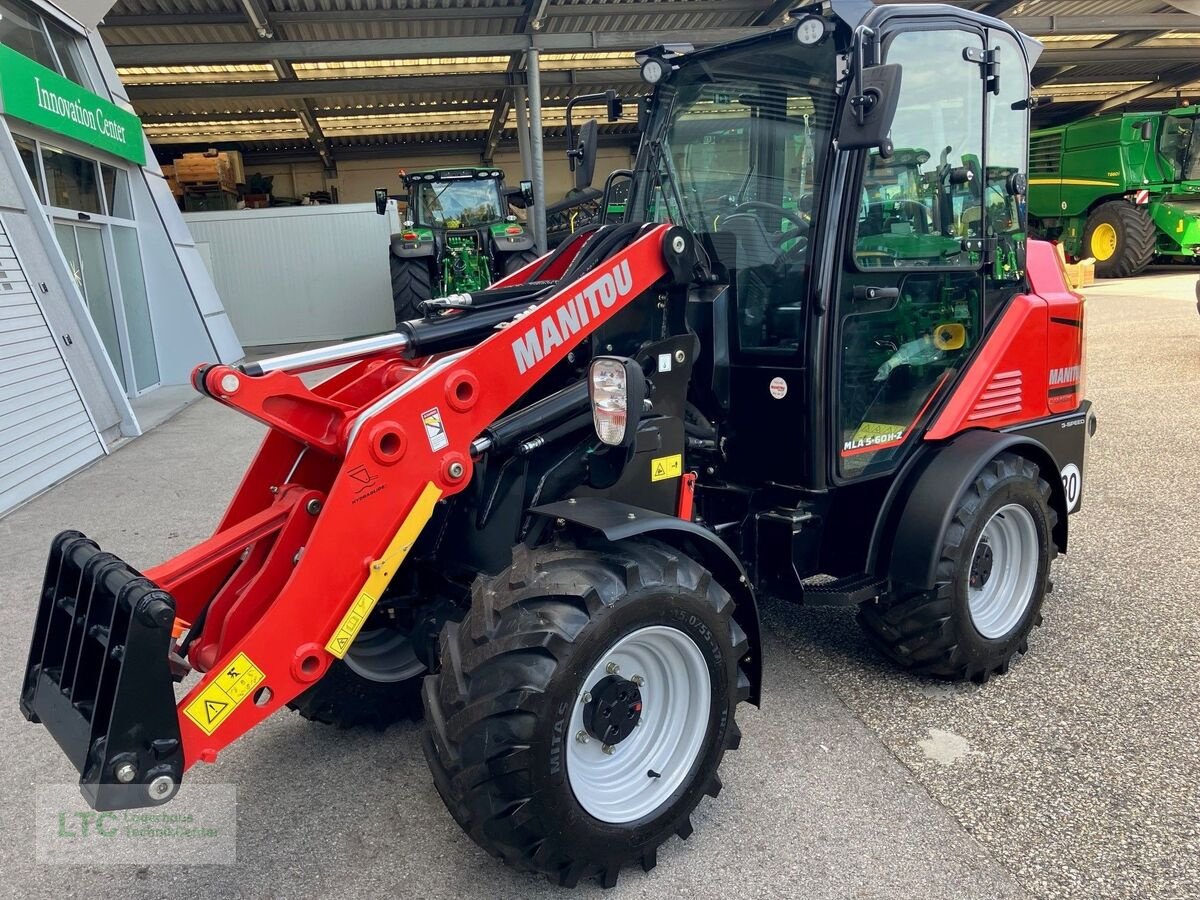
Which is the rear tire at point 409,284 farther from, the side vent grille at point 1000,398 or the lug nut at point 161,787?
the lug nut at point 161,787

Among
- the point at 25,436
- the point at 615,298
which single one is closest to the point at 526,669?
the point at 615,298

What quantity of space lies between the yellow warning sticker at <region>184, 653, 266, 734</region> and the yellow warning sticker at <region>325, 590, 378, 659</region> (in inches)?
7.4

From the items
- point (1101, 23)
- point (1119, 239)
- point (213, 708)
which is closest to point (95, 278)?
point (213, 708)

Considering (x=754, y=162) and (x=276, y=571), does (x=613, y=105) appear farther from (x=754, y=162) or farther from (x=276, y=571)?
(x=276, y=571)

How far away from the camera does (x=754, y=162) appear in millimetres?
3379

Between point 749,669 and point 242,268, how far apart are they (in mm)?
17006

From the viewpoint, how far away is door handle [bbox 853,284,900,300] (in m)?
3.17

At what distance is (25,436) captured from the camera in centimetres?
718

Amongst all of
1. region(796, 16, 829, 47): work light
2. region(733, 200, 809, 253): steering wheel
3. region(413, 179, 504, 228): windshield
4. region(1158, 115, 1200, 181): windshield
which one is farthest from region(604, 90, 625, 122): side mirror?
region(1158, 115, 1200, 181): windshield

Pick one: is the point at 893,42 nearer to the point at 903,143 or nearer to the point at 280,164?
the point at 903,143

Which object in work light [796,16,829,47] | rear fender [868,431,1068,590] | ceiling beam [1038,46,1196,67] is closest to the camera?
work light [796,16,829,47]

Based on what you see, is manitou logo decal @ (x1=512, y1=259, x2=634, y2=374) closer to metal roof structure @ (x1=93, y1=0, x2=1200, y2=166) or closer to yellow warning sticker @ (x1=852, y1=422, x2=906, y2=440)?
yellow warning sticker @ (x1=852, y1=422, x2=906, y2=440)

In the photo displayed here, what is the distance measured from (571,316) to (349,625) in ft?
3.60

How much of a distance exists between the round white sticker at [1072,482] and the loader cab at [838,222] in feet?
3.01
